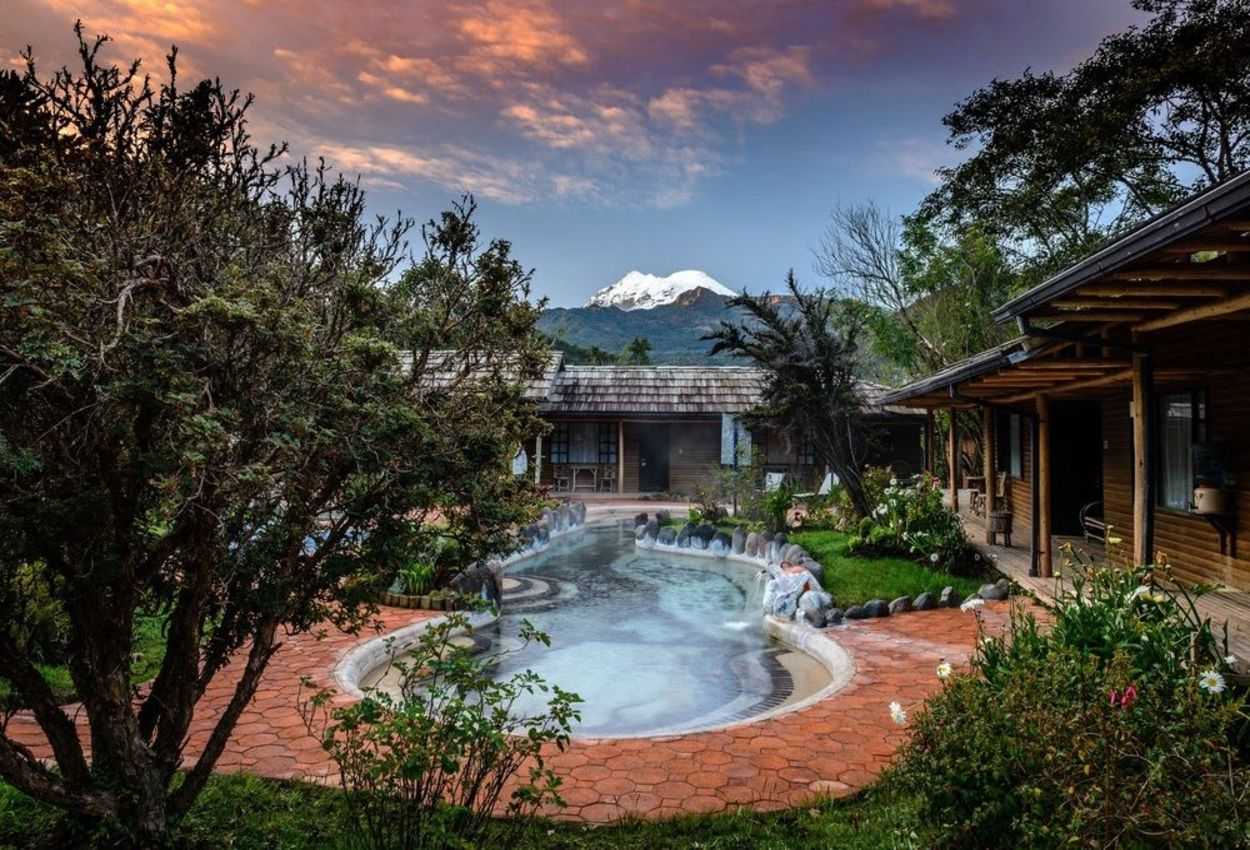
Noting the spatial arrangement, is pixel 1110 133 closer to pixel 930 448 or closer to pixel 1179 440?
pixel 930 448

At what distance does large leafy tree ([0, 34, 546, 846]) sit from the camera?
7.18 ft

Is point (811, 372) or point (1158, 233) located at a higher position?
point (811, 372)

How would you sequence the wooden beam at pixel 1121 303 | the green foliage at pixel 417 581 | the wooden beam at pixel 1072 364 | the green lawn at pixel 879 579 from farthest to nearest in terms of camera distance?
the green lawn at pixel 879 579 → the green foliage at pixel 417 581 → the wooden beam at pixel 1072 364 → the wooden beam at pixel 1121 303

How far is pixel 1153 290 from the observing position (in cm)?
487

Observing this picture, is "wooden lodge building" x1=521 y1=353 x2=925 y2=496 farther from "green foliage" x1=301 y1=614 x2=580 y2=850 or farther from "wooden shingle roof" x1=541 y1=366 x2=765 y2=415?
"green foliage" x1=301 y1=614 x2=580 y2=850

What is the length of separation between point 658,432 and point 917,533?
46.0ft

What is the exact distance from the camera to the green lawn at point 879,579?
902 centimetres

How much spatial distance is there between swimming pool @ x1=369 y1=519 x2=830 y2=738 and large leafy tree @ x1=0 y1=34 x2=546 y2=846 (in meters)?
1.30

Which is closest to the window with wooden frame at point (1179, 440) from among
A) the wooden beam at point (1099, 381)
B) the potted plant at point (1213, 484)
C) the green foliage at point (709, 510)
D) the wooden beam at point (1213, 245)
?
the potted plant at point (1213, 484)

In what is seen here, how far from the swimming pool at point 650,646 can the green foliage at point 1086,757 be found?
221cm

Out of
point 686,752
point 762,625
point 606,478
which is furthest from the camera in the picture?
point 606,478

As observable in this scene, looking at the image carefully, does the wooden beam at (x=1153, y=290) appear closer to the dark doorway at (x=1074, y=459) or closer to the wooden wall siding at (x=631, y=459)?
the dark doorway at (x=1074, y=459)

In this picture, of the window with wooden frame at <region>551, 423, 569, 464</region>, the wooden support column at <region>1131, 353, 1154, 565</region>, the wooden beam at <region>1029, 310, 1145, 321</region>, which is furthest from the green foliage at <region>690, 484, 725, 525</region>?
the wooden beam at <region>1029, 310, 1145, 321</region>

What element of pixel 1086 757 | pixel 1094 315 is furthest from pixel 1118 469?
pixel 1086 757
